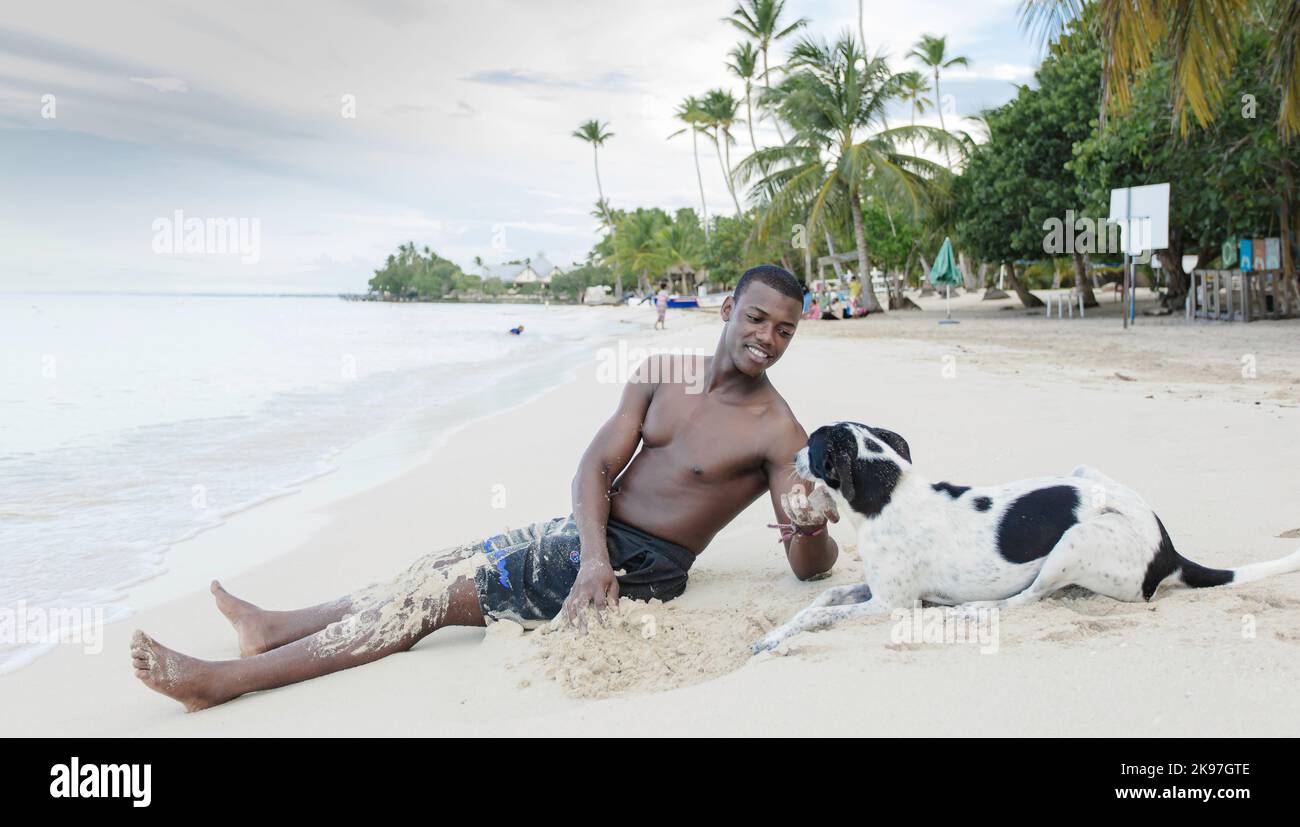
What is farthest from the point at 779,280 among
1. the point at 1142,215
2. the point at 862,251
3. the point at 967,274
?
the point at 967,274

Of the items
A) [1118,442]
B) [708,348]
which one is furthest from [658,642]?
[708,348]

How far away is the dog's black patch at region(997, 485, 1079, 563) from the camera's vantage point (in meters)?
2.99

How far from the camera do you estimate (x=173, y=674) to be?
2.99 metres

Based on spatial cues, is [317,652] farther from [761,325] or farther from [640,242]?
[640,242]

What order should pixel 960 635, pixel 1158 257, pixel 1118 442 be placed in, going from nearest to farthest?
pixel 960 635 < pixel 1118 442 < pixel 1158 257

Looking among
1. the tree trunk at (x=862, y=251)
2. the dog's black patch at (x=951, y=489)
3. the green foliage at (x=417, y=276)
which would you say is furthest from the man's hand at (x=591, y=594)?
the green foliage at (x=417, y=276)

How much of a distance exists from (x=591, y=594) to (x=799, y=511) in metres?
0.85

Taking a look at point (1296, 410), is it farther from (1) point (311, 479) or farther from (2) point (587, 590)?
(1) point (311, 479)

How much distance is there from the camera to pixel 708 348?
19391mm

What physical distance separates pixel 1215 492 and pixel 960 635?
9.15ft

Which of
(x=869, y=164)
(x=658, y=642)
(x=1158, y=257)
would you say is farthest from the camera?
(x=869, y=164)

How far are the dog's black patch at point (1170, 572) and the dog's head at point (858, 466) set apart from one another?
0.86 m

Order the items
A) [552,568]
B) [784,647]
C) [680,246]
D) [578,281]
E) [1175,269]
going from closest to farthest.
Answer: [784,647] < [552,568] < [1175,269] < [680,246] < [578,281]

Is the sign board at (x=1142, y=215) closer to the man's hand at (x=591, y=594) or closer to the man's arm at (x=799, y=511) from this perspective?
the man's arm at (x=799, y=511)
